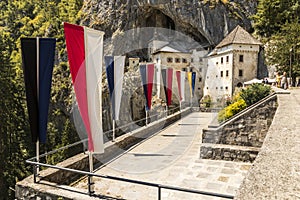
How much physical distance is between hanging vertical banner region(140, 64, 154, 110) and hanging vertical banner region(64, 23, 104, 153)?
272 inches

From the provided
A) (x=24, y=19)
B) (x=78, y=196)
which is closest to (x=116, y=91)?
(x=78, y=196)

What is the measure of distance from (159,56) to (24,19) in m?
45.4

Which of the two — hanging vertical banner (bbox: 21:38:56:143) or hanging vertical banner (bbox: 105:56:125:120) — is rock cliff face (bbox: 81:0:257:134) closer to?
hanging vertical banner (bbox: 105:56:125:120)

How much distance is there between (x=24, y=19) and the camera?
226ft

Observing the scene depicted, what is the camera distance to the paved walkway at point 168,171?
5680 mm

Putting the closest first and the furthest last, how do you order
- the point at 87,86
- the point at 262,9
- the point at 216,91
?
the point at 87,86 < the point at 262,9 < the point at 216,91

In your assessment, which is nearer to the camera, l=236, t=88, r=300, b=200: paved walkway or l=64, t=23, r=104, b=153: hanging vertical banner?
l=236, t=88, r=300, b=200: paved walkway

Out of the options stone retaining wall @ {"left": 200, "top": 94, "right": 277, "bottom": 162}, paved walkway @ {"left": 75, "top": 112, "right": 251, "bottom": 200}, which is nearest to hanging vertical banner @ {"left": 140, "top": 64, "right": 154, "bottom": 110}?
paved walkway @ {"left": 75, "top": 112, "right": 251, "bottom": 200}

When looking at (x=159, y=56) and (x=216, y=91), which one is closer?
(x=216, y=91)

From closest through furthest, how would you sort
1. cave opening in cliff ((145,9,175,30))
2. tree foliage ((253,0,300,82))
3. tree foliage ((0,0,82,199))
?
tree foliage ((0,0,82,199)) < tree foliage ((253,0,300,82)) < cave opening in cliff ((145,9,175,30))

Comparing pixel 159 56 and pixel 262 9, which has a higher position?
pixel 262 9

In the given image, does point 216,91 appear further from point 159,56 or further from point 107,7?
point 107,7

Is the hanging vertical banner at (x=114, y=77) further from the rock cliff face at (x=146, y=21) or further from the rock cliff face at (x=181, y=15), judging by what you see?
the rock cliff face at (x=181, y=15)

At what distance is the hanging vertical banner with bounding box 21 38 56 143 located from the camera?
5.27 metres
